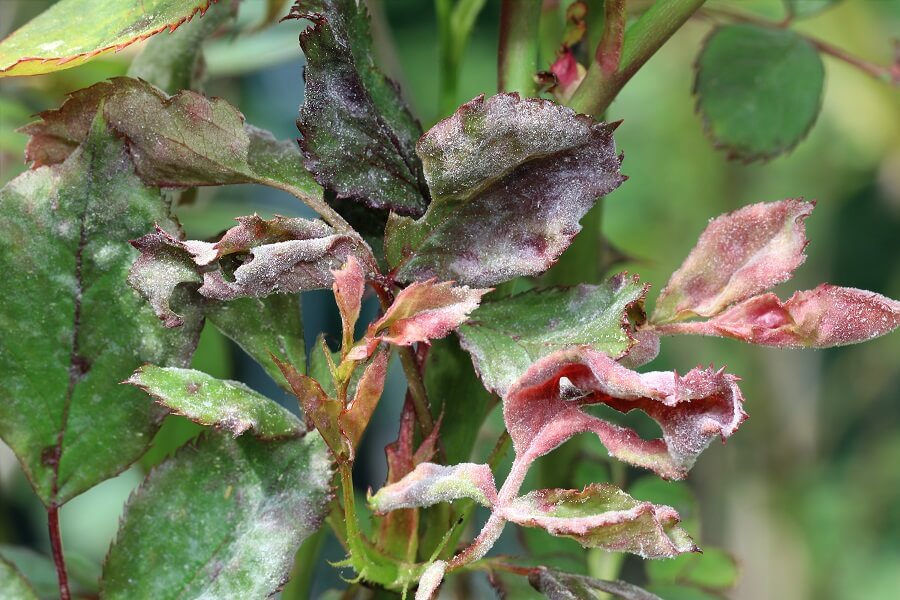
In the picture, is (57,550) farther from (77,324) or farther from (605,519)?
(605,519)

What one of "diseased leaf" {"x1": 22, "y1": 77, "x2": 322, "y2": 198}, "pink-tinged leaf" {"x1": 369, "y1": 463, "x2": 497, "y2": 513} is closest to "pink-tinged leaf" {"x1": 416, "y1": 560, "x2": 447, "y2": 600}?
"pink-tinged leaf" {"x1": 369, "y1": 463, "x2": 497, "y2": 513}

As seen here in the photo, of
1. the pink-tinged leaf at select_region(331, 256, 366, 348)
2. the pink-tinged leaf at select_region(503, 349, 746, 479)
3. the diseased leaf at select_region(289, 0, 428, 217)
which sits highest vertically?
the diseased leaf at select_region(289, 0, 428, 217)

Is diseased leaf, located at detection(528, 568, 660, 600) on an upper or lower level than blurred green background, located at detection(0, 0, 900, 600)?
upper

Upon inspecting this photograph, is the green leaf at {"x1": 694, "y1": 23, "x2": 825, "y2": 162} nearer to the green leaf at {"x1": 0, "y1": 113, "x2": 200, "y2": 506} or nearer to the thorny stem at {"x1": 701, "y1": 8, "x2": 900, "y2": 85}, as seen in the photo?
the thorny stem at {"x1": 701, "y1": 8, "x2": 900, "y2": 85}

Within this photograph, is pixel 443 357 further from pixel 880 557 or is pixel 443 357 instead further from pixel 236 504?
pixel 880 557

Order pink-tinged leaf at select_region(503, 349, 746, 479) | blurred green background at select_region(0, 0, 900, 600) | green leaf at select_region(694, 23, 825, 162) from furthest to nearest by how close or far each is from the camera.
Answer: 1. blurred green background at select_region(0, 0, 900, 600)
2. green leaf at select_region(694, 23, 825, 162)
3. pink-tinged leaf at select_region(503, 349, 746, 479)

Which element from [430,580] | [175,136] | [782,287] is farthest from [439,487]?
[782,287]
